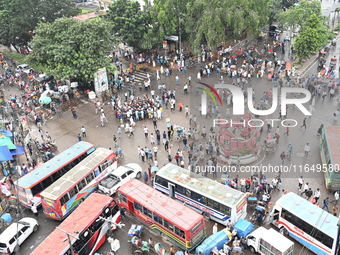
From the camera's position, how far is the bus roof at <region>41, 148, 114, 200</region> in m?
24.6

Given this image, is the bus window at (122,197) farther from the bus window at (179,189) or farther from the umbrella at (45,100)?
the umbrella at (45,100)

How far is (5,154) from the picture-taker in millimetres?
30000

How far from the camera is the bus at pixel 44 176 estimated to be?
25.6m

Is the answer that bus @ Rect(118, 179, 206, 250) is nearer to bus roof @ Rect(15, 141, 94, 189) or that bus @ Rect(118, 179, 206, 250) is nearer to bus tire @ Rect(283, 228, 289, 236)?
bus tire @ Rect(283, 228, 289, 236)

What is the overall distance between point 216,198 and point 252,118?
40.1 feet

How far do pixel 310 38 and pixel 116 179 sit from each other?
29.4m

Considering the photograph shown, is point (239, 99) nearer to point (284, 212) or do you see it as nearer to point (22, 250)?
point (284, 212)

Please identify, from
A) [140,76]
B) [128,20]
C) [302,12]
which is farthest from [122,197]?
[302,12]

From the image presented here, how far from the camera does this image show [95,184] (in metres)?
27.3

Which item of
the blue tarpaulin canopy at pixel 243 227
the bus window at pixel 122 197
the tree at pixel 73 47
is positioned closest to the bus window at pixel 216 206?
the blue tarpaulin canopy at pixel 243 227

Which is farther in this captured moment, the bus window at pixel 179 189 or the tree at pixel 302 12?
the tree at pixel 302 12

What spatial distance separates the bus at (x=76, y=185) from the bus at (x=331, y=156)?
53.1 ft

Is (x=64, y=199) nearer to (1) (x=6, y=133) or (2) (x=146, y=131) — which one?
(2) (x=146, y=131)

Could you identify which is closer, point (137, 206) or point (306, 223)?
point (306, 223)
